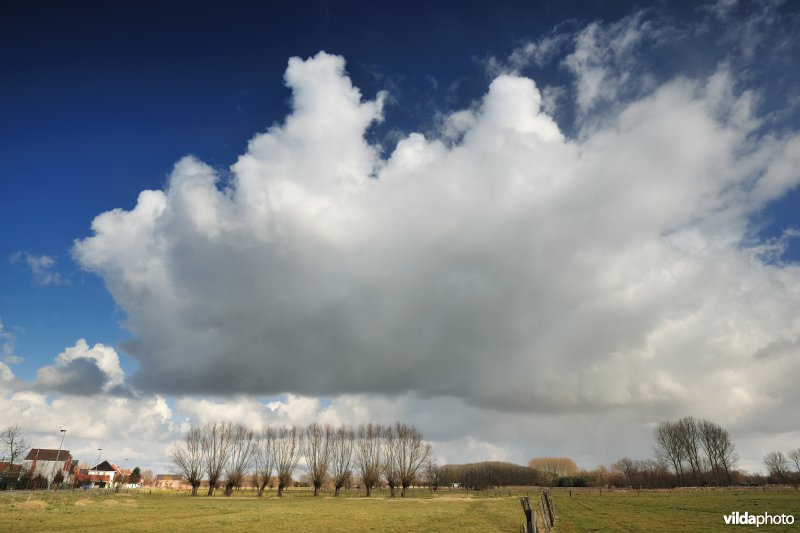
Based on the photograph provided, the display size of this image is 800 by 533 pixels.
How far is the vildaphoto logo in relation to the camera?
33750mm

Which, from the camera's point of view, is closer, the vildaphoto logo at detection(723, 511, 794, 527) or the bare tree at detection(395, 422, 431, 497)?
the vildaphoto logo at detection(723, 511, 794, 527)

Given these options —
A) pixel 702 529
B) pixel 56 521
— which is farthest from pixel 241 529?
pixel 702 529

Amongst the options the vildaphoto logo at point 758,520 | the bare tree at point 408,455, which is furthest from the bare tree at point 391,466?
the vildaphoto logo at point 758,520

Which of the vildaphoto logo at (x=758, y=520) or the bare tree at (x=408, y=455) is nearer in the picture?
the vildaphoto logo at (x=758, y=520)

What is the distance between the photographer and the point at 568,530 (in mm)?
34156

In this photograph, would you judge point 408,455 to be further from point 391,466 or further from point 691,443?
point 691,443

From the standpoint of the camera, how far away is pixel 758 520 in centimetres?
3619

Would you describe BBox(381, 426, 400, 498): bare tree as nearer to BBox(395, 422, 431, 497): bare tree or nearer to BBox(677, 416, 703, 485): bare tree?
BBox(395, 422, 431, 497): bare tree

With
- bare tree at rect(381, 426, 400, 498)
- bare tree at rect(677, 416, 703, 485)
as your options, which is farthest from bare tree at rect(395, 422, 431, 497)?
bare tree at rect(677, 416, 703, 485)

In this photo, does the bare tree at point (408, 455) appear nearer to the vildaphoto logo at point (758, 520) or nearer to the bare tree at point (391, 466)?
the bare tree at point (391, 466)

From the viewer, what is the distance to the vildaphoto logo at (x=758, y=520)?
111ft

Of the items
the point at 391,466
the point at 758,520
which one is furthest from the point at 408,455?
the point at 758,520

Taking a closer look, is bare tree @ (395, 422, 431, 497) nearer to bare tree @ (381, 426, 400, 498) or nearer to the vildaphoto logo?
bare tree @ (381, 426, 400, 498)

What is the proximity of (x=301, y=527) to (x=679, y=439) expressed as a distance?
483 feet
